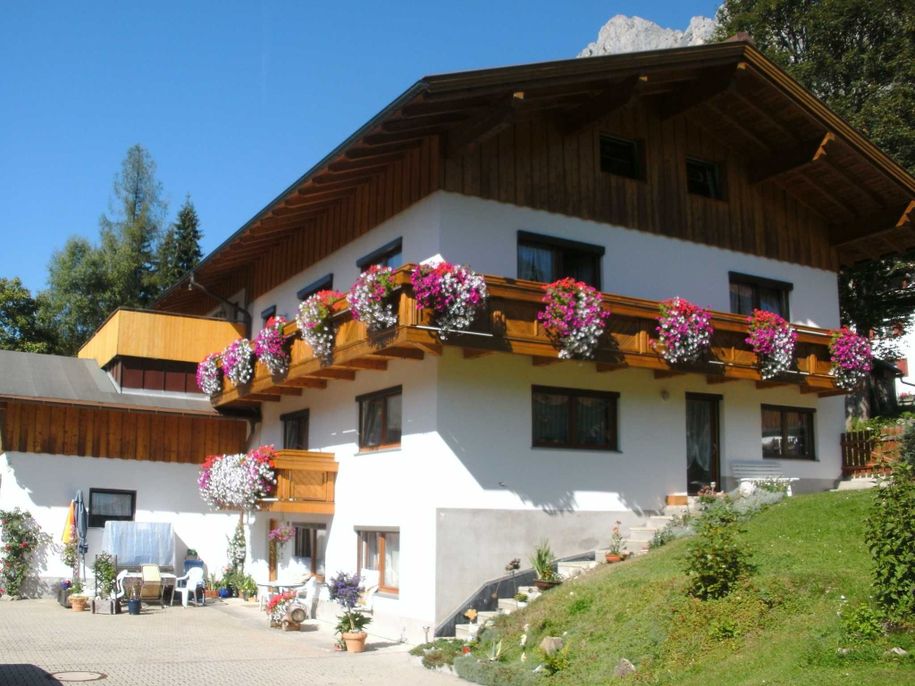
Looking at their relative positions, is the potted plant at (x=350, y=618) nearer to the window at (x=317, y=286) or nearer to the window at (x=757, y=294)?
the window at (x=317, y=286)

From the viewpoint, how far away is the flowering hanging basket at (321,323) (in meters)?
17.1

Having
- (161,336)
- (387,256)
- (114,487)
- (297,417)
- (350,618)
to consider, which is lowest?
(350,618)

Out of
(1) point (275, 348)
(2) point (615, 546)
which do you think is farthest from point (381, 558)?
(1) point (275, 348)

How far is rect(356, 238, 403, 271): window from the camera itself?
59.5ft

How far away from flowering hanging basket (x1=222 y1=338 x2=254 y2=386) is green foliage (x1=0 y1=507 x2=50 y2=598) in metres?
5.82

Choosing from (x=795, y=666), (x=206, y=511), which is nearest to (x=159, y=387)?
(x=206, y=511)

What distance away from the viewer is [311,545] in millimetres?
20922

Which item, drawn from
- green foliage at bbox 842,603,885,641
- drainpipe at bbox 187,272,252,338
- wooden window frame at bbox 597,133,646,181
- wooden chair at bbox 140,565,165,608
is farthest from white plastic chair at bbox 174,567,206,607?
green foliage at bbox 842,603,885,641

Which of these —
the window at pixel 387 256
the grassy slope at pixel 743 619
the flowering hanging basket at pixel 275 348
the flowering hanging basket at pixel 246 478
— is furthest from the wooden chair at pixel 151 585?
the grassy slope at pixel 743 619

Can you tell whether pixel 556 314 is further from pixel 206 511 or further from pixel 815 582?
pixel 206 511

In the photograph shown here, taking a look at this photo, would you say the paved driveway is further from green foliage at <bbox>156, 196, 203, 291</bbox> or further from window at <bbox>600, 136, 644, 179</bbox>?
green foliage at <bbox>156, 196, 203, 291</bbox>

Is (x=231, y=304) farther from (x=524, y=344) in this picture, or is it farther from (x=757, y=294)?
(x=757, y=294)

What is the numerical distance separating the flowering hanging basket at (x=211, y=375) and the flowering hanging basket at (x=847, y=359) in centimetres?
1364

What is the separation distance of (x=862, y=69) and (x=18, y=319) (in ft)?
119
